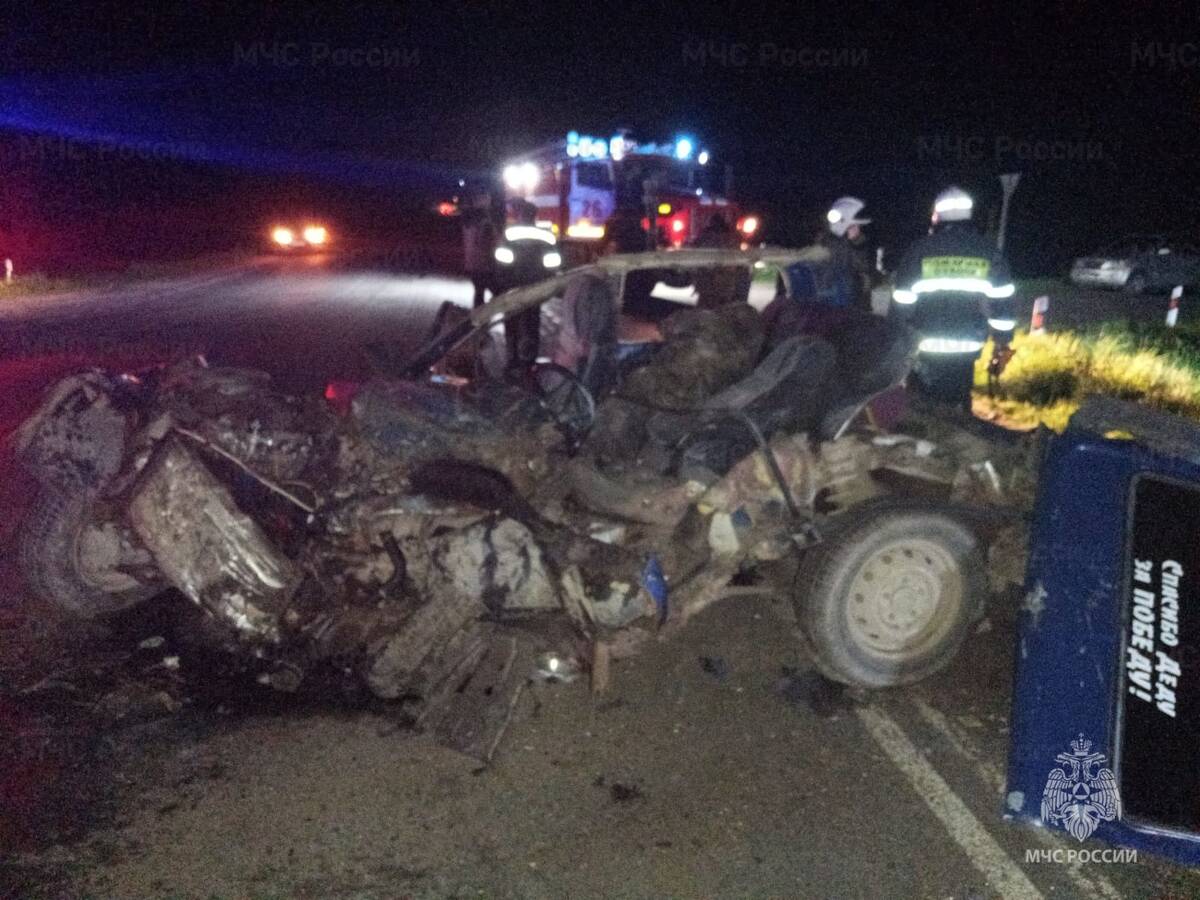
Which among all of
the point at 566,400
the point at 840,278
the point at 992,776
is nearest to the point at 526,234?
the point at 840,278

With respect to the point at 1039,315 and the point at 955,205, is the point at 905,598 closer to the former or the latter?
the point at 955,205

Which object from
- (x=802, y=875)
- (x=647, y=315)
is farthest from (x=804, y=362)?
(x=647, y=315)

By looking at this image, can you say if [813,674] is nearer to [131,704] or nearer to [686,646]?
[686,646]

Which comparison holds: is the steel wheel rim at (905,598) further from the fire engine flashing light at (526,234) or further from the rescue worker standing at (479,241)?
the rescue worker standing at (479,241)

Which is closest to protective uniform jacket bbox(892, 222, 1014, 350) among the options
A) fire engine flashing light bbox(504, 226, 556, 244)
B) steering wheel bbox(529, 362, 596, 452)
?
steering wheel bbox(529, 362, 596, 452)

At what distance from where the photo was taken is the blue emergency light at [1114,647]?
244 centimetres

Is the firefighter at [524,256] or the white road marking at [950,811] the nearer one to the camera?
the white road marking at [950,811]

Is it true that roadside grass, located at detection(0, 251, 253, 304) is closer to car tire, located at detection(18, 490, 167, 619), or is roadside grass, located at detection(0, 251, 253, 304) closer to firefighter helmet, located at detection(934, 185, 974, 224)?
car tire, located at detection(18, 490, 167, 619)

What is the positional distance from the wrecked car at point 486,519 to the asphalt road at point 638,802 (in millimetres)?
263

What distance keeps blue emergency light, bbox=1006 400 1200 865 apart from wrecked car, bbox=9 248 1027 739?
944 mm

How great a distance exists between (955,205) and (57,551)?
17.6 ft

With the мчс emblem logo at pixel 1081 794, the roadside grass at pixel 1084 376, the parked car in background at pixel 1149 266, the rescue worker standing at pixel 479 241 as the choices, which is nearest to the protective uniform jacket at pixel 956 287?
the roadside grass at pixel 1084 376

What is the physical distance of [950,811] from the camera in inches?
118

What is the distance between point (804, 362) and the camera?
4.18 metres
